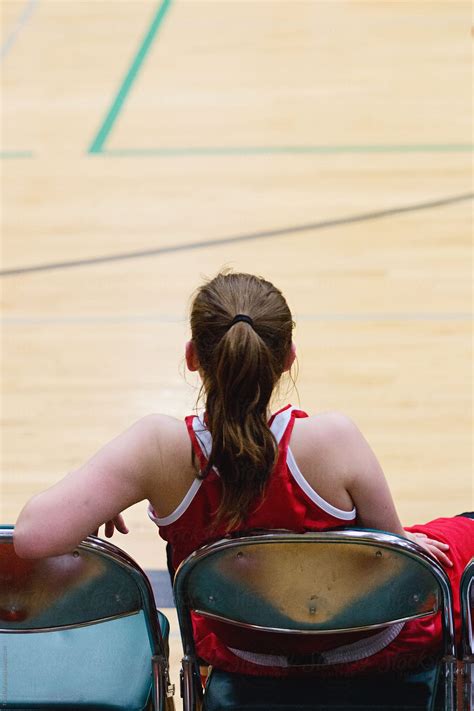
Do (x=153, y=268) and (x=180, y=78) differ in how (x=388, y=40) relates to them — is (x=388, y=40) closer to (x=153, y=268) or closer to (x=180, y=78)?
(x=180, y=78)

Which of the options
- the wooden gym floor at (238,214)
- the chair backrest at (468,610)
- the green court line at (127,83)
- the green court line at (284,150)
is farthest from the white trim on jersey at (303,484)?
the green court line at (127,83)

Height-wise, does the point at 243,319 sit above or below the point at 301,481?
above

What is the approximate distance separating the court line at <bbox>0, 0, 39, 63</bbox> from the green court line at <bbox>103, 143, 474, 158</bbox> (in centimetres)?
224

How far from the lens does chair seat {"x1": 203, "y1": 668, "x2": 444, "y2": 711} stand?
64.3 inches

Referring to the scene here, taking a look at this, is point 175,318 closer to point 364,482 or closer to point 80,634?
point 80,634

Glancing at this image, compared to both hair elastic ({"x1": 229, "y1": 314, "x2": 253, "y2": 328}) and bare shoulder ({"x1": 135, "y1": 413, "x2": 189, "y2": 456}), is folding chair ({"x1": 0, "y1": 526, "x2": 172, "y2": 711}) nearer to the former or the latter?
bare shoulder ({"x1": 135, "y1": 413, "x2": 189, "y2": 456})

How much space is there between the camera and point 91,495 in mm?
1590

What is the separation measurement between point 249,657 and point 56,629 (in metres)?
0.30

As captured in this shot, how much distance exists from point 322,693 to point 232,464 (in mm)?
372

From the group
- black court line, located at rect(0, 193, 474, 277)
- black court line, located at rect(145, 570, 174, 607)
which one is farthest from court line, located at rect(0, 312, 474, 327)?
black court line, located at rect(145, 570, 174, 607)

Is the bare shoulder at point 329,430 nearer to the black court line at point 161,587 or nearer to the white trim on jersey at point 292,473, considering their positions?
the white trim on jersey at point 292,473

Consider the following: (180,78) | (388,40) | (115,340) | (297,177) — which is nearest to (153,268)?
(115,340)

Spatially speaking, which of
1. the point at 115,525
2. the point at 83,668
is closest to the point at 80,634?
the point at 83,668

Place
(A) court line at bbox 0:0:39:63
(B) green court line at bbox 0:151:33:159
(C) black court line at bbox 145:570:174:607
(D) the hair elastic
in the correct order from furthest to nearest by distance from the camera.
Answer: (A) court line at bbox 0:0:39:63 → (B) green court line at bbox 0:151:33:159 → (C) black court line at bbox 145:570:174:607 → (D) the hair elastic
